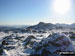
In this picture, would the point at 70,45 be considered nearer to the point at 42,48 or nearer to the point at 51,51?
the point at 51,51

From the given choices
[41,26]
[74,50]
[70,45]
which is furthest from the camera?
[41,26]

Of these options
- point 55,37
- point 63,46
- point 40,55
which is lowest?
point 40,55

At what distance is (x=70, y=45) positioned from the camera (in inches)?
1366

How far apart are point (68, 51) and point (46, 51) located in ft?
21.8

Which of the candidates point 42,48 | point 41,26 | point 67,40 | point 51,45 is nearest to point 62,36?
point 67,40

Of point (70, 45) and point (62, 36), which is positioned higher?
point (62, 36)

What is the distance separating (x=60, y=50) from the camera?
108 feet

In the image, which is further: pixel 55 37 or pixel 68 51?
pixel 55 37

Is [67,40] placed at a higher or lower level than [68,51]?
higher

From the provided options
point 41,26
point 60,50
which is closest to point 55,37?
point 60,50

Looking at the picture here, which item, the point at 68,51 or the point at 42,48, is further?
the point at 42,48

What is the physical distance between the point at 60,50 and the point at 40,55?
626 cm

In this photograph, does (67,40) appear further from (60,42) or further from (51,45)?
(51,45)

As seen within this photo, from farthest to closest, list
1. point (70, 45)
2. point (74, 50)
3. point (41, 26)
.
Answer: point (41, 26), point (70, 45), point (74, 50)
